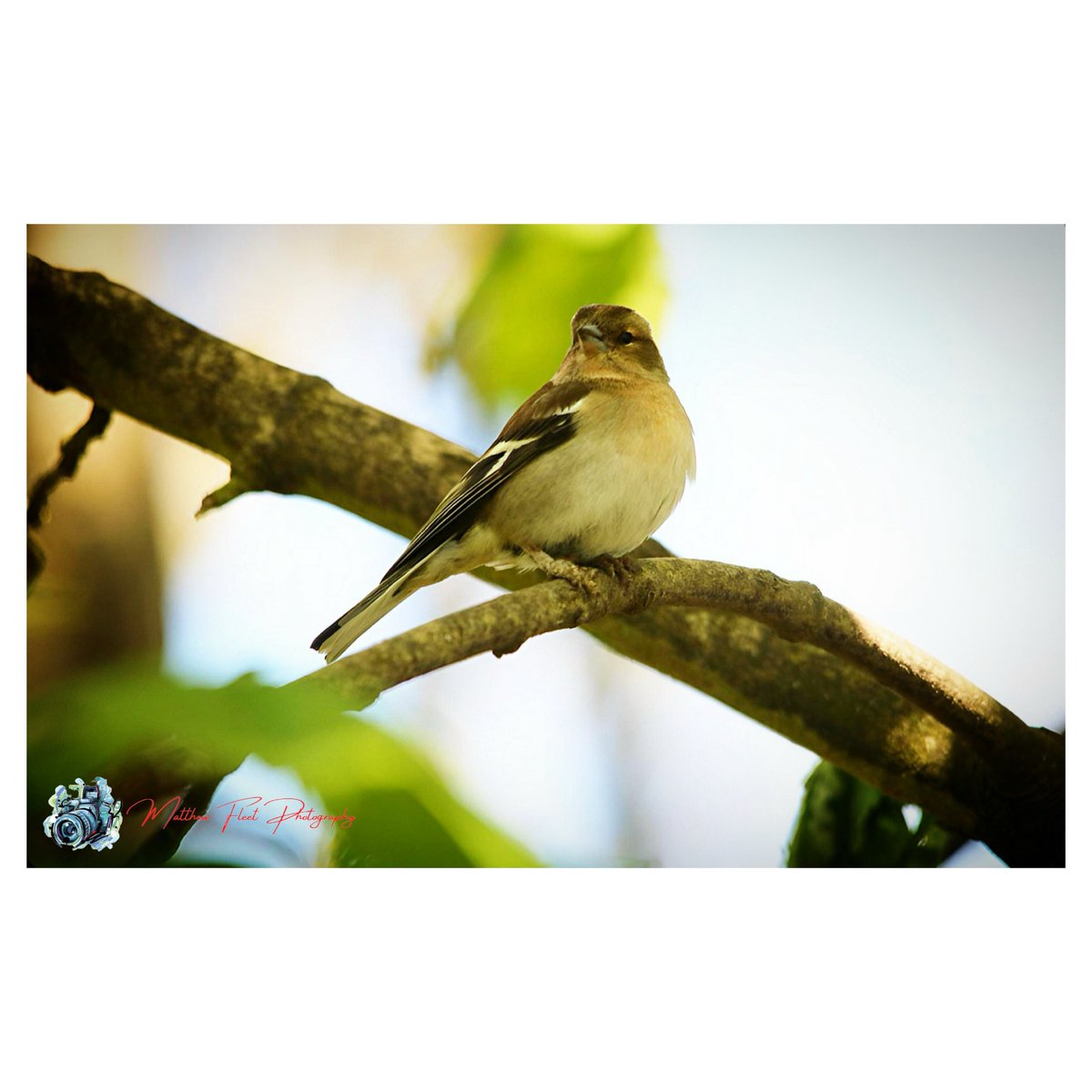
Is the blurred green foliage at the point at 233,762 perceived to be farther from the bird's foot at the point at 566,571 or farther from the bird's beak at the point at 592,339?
the bird's beak at the point at 592,339

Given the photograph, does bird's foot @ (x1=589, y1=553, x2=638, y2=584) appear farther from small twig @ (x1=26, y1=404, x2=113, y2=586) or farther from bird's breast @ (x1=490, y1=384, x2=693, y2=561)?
small twig @ (x1=26, y1=404, x2=113, y2=586)

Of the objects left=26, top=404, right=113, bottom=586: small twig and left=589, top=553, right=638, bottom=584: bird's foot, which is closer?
left=589, top=553, right=638, bottom=584: bird's foot

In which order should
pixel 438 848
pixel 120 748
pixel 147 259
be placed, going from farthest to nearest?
1. pixel 147 259
2. pixel 438 848
3. pixel 120 748

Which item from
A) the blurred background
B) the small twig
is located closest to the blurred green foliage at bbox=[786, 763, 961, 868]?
the blurred background

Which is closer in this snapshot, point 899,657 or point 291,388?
point 899,657

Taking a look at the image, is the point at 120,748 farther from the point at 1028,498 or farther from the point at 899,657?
the point at 1028,498

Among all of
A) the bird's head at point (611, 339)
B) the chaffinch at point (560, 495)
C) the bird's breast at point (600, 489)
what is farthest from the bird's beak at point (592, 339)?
the bird's breast at point (600, 489)

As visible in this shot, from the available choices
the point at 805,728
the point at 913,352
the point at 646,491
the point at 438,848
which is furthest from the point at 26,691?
the point at 913,352
